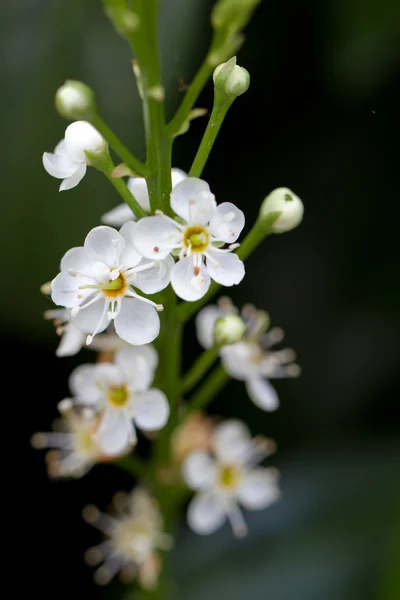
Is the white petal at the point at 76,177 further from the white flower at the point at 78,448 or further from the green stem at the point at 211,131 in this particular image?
the white flower at the point at 78,448

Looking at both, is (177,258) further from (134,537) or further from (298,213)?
(134,537)

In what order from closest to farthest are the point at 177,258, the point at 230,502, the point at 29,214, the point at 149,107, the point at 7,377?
the point at 149,107 < the point at 177,258 < the point at 230,502 < the point at 29,214 < the point at 7,377

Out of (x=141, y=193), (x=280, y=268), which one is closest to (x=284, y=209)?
(x=141, y=193)

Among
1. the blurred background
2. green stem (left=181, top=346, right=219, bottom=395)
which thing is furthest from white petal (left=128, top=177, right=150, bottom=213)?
the blurred background

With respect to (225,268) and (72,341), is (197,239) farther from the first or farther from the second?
(72,341)

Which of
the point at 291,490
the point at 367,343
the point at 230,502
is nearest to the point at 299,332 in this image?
the point at 367,343

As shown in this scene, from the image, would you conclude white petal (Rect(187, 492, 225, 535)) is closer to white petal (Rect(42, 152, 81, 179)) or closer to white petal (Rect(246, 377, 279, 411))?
white petal (Rect(246, 377, 279, 411))

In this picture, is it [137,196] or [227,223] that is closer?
[227,223]
